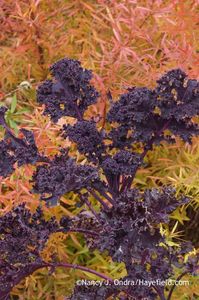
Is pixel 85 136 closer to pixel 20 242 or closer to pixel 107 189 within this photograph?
pixel 107 189

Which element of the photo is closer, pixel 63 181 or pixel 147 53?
pixel 63 181

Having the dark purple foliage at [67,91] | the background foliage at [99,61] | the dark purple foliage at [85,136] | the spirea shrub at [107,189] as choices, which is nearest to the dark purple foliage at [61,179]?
the spirea shrub at [107,189]

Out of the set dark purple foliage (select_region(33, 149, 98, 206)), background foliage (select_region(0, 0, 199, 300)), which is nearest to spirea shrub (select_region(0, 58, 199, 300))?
dark purple foliage (select_region(33, 149, 98, 206))

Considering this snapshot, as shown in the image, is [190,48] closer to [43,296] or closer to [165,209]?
[165,209]

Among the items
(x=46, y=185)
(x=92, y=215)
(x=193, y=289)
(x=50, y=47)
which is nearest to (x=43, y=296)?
(x=193, y=289)

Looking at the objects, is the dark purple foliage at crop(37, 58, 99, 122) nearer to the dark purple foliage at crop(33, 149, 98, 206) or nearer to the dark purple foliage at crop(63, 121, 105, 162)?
the dark purple foliage at crop(63, 121, 105, 162)

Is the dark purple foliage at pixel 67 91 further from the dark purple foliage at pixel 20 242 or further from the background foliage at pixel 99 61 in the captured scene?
the background foliage at pixel 99 61
